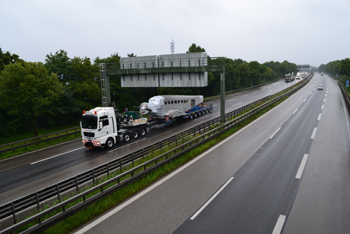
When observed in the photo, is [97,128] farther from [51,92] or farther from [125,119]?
[51,92]

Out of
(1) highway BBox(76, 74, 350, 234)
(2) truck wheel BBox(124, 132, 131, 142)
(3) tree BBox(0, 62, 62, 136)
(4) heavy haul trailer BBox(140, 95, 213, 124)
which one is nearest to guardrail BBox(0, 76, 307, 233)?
(1) highway BBox(76, 74, 350, 234)

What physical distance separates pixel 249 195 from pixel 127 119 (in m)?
15.2

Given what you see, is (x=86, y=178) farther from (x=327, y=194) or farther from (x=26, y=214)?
(x=327, y=194)

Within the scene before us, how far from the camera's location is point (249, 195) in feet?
33.9

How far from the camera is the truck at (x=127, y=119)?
19000 mm

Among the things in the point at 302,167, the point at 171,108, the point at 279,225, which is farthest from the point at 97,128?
the point at 279,225

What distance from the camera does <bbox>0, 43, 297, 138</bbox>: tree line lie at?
22016 mm

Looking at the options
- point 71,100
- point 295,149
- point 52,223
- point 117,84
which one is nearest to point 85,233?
point 52,223

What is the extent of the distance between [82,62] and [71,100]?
20.6 feet

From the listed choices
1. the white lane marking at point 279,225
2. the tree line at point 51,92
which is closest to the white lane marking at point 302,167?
the white lane marking at point 279,225

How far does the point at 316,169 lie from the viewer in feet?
43.7

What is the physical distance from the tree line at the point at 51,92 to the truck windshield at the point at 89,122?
6.86 m

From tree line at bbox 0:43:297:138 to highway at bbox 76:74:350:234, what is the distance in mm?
17770

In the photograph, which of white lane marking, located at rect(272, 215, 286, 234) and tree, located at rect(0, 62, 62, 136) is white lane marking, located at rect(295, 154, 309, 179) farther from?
tree, located at rect(0, 62, 62, 136)
